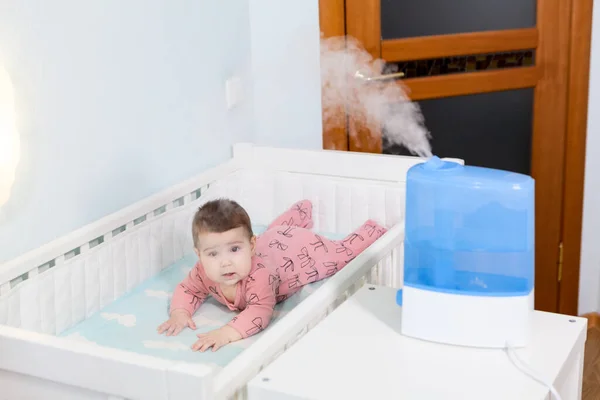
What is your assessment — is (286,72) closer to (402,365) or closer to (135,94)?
Result: (135,94)

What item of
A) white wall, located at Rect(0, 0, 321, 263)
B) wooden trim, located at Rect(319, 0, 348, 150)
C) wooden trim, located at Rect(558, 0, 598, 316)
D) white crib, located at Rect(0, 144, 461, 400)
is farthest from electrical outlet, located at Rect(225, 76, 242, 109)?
wooden trim, located at Rect(558, 0, 598, 316)

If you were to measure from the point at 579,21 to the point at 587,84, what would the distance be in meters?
0.22

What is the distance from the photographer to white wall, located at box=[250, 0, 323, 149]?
9.33ft

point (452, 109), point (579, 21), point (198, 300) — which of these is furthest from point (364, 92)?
point (198, 300)

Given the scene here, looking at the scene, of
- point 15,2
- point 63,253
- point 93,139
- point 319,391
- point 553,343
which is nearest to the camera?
point 319,391

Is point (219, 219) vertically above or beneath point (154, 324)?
above

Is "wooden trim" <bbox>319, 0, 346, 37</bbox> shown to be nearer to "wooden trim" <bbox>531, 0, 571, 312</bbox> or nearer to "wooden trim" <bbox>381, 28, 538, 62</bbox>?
"wooden trim" <bbox>381, 28, 538, 62</bbox>

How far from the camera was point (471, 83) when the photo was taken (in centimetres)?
296

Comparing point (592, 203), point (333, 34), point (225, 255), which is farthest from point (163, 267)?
point (592, 203)

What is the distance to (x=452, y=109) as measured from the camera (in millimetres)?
3006

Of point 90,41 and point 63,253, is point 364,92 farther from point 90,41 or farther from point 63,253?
point 63,253

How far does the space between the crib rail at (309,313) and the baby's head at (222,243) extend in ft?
0.99

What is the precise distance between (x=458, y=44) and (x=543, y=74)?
0.34 meters

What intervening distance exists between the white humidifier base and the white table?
0.01 meters
